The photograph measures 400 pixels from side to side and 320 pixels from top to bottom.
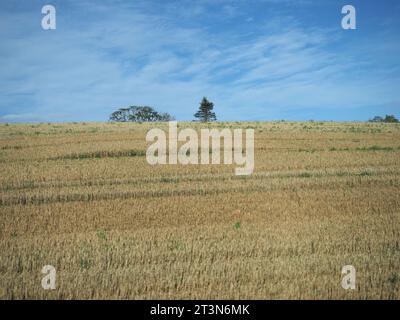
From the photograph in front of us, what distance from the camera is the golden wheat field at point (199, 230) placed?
742 centimetres

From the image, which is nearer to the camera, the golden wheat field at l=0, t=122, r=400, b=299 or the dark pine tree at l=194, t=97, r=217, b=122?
the golden wheat field at l=0, t=122, r=400, b=299

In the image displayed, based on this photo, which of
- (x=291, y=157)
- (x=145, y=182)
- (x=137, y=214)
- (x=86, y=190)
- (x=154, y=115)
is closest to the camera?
(x=137, y=214)

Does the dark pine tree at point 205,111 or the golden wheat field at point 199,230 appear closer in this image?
the golden wheat field at point 199,230

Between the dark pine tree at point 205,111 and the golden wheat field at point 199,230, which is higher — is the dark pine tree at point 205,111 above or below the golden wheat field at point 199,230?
above

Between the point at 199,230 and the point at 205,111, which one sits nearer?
the point at 199,230

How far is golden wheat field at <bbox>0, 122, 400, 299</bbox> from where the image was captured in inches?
292

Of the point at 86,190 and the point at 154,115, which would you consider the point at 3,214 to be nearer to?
the point at 86,190

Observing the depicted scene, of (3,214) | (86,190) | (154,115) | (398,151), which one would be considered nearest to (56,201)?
(86,190)

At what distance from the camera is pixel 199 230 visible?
35.2 feet

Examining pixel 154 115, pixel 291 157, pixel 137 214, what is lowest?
pixel 137 214

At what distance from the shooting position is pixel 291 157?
82.3 feet

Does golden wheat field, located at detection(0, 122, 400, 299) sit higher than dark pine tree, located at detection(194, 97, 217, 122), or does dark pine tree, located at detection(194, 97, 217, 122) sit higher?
dark pine tree, located at detection(194, 97, 217, 122)

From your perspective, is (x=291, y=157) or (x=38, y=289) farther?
(x=291, y=157)
